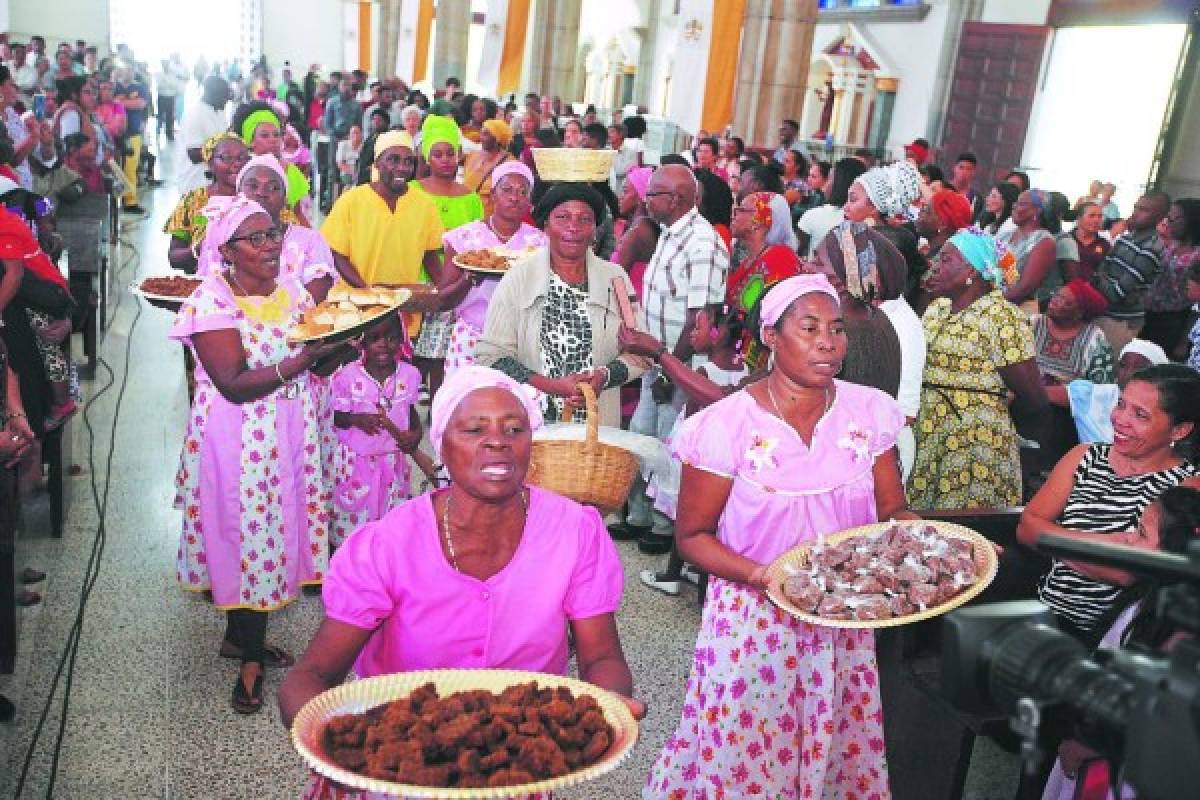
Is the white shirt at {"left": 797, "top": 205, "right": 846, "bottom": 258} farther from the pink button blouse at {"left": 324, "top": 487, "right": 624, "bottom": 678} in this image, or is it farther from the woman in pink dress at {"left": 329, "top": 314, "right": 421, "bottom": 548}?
the pink button blouse at {"left": 324, "top": 487, "right": 624, "bottom": 678}

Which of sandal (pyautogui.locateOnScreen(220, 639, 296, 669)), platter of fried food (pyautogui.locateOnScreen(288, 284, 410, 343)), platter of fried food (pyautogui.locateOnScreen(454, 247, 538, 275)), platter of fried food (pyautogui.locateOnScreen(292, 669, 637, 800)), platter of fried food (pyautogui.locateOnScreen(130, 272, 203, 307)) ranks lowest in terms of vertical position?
sandal (pyautogui.locateOnScreen(220, 639, 296, 669))

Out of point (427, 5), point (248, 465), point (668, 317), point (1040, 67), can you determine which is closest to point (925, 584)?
point (248, 465)

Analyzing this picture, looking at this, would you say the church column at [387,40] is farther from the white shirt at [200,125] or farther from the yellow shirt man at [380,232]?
the yellow shirt man at [380,232]

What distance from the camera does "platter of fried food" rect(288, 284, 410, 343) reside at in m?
3.46

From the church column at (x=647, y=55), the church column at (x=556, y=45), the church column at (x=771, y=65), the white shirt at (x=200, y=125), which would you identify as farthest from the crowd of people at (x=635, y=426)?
the church column at (x=647, y=55)

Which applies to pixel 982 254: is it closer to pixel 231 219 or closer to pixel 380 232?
pixel 231 219

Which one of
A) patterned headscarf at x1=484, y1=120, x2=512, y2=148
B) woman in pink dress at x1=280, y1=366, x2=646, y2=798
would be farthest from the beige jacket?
patterned headscarf at x1=484, y1=120, x2=512, y2=148

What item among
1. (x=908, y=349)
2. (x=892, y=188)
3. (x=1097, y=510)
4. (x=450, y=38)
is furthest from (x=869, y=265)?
(x=450, y=38)

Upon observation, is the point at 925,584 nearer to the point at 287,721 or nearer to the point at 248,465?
the point at 287,721

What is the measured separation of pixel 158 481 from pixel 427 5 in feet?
44.2

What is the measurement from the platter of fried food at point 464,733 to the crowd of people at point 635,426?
10.0 inches

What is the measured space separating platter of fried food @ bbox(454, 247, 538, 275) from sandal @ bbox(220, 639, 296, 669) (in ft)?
6.15

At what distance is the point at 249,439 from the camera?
11.7 feet

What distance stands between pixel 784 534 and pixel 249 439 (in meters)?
1.83
